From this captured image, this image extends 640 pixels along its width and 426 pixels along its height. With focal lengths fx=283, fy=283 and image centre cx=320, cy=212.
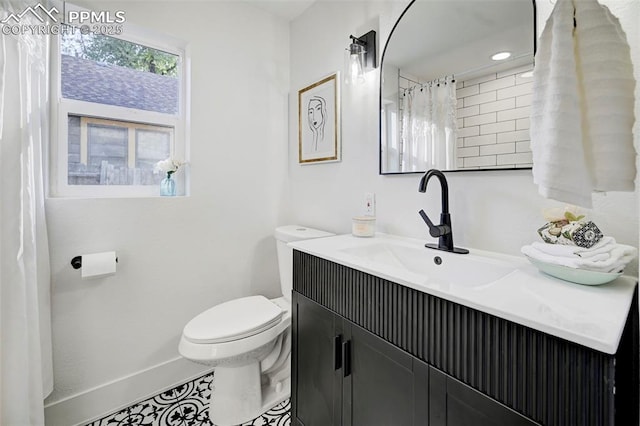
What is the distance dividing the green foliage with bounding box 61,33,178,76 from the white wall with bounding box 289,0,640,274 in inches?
32.5

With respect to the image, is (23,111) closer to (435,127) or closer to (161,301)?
(161,301)

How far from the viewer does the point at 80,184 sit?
4.81 ft

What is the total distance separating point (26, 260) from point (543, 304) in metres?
1.69

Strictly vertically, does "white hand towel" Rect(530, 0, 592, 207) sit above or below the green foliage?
below

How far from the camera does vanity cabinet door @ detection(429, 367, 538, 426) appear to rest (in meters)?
0.59

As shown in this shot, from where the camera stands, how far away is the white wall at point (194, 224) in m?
1.40

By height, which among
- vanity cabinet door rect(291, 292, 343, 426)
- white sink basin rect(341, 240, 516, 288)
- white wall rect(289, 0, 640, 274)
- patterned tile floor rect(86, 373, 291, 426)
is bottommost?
patterned tile floor rect(86, 373, 291, 426)

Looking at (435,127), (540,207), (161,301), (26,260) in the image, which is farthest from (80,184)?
(540,207)

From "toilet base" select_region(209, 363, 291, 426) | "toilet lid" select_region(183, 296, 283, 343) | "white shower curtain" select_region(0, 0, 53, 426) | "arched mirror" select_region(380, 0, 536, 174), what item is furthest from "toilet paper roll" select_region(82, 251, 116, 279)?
"arched mirror" select_region(380, 0, 536, 174)

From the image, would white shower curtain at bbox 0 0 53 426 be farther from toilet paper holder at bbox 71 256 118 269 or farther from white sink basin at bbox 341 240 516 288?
white sink basin at bbox 341 240 516 288

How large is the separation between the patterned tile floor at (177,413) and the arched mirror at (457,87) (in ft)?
4.50

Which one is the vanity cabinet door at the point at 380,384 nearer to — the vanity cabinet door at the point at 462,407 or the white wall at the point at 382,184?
the vanity cabinet door at the point at 462,407

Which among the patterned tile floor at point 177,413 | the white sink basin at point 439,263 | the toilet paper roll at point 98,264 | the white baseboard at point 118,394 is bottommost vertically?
the patterned tile floor at point 177,413

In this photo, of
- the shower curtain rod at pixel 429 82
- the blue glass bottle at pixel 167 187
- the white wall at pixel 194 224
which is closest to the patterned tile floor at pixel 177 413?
the white wall at pixel 194 224
